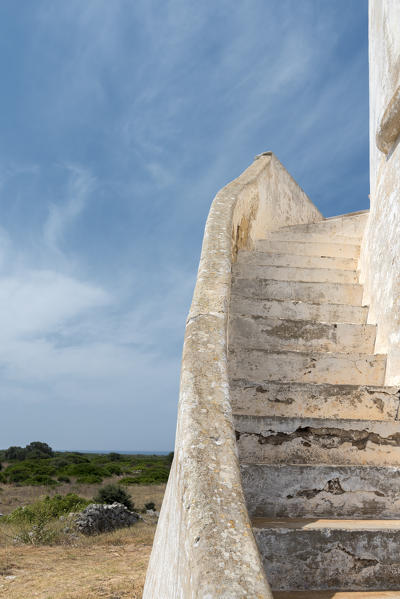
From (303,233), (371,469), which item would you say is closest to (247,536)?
(371,469)

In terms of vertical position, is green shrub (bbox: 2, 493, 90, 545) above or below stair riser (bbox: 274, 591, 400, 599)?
below

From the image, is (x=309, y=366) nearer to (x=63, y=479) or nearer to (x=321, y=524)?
(x=321, y=524)

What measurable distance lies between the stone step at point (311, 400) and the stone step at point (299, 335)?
665 mm

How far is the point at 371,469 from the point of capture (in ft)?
7.55

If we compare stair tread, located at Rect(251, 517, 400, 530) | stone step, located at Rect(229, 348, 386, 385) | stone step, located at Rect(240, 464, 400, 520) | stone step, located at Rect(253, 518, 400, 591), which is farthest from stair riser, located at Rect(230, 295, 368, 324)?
stone step, located at Rect(253, 518, 400, 591)

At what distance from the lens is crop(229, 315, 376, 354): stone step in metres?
3.52

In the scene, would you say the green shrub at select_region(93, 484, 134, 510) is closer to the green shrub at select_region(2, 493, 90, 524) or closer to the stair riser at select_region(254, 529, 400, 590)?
the green shrub at select_region(2, 493, 90, 524)

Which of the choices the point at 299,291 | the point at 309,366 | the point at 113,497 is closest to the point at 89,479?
the point at 113,497

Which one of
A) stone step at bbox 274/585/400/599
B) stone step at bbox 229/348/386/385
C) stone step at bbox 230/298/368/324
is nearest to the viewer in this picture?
stone step at bbox 274/585/400/599

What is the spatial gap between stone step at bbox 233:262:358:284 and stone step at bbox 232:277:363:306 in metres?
0.26

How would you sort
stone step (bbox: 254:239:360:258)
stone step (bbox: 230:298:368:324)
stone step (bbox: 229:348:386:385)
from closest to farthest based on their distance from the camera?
1. stone step (bbox: 229:348:386:385)
2. stone step (bbox: 230:298:368:324)
3. stone step (bbox: 254:239:360:258)

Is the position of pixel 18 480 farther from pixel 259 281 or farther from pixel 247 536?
pixel 247 536

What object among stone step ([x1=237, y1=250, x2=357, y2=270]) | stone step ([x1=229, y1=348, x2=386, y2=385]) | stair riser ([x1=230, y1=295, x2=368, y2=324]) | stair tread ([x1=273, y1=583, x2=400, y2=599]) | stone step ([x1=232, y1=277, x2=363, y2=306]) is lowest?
stair tread ([x1=273, y1=583, x2=400, y2=599])

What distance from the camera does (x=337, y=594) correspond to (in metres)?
1.81
